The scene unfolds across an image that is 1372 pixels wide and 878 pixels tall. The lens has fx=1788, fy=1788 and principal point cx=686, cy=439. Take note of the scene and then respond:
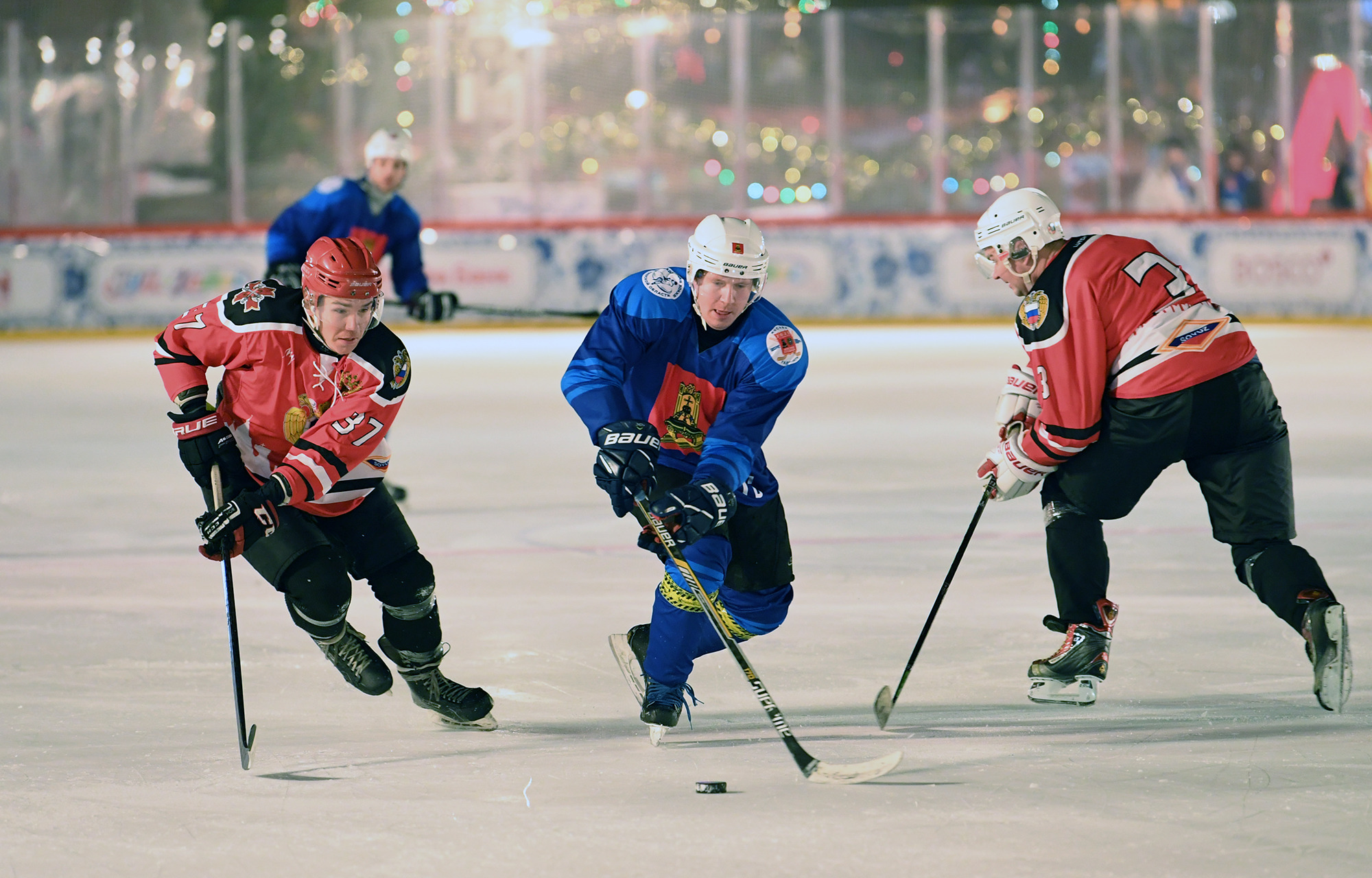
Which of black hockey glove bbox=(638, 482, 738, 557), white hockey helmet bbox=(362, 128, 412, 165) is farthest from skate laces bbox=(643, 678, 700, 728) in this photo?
white hockey helmet bbox=(362, 128, 412, 165)

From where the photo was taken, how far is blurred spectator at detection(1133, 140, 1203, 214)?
13930mm

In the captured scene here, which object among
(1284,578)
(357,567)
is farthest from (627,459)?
(1284,578)

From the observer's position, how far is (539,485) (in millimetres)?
6328

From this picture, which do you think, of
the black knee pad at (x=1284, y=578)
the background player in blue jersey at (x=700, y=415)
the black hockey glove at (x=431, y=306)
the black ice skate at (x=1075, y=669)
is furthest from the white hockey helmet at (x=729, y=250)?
the black hockey glove at (x=431, y=306)

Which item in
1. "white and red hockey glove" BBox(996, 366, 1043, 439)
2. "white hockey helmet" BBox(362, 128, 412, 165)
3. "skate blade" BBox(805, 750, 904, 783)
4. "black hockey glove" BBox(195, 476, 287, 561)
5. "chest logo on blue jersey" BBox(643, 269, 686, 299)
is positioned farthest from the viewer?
"white hockey helmet" BBox(362, 128, 412, 165)

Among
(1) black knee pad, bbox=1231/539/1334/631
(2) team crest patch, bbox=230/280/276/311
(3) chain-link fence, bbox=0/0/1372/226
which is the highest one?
(3) chain-link fence, bbox=0/0/1372/226

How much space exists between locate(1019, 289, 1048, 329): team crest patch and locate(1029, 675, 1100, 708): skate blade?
0.68 m

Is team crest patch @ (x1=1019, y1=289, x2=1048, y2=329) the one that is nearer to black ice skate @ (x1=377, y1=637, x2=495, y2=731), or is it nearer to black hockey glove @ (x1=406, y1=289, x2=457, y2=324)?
black ice skate @ (x1=377, y1=637, x2=495, y2=731)

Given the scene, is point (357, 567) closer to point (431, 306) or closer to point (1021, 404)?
point (1021, 404)

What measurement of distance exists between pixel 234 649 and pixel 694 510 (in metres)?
0.85

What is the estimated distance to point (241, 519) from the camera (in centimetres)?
309

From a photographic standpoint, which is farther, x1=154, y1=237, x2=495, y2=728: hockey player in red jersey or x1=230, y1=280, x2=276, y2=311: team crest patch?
x1=230, y1=280, x2=276, y2=311: team crest patch

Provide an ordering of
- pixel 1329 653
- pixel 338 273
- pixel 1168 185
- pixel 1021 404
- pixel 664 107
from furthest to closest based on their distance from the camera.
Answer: pixel 664 107 → pixel 1168 185 → pixel 1021 404 → pixel 1329 653 → pixel 338 273

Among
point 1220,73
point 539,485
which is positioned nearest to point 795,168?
point 1220,73
